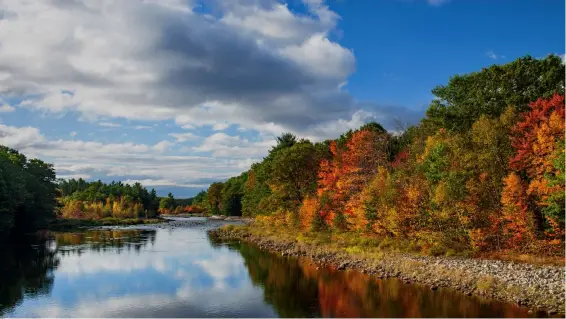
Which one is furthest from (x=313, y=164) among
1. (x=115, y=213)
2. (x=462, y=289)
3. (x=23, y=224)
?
(x=115, y=213)

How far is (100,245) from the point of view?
56.8 metres

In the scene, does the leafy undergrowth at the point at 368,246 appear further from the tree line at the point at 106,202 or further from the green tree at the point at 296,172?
the tree line at the point at 106,202

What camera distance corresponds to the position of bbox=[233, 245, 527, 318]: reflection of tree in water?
23.3 m

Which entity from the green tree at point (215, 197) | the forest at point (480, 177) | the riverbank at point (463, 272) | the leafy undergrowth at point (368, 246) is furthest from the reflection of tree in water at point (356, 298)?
the green tree at point (215, 197)

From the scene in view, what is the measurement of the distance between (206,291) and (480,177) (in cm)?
2212

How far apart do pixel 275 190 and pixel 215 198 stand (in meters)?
104

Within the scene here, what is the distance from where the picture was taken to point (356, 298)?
87.8 ft

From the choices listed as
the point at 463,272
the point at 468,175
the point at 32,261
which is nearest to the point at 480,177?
the point at 468,175

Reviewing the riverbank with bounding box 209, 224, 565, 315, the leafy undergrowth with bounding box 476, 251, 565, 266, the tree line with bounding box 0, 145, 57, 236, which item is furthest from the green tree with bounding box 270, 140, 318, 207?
the tree line with bounding box 0, 145, 57, 236

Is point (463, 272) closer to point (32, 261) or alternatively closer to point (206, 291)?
point (206, 291)

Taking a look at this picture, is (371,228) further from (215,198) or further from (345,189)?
(215,198)

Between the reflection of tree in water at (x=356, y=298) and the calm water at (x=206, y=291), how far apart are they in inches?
2.0

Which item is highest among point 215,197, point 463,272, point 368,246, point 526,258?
point 215,197

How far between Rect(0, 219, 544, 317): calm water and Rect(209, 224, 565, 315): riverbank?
1.15m
